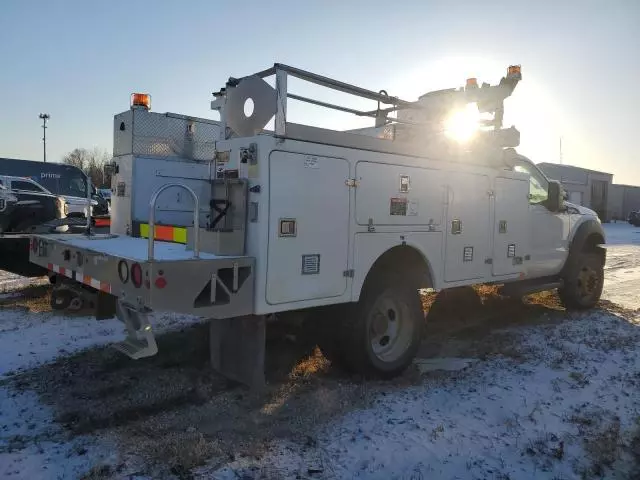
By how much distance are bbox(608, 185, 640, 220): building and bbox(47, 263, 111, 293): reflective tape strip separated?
2059 inches

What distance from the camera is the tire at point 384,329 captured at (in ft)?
14.7

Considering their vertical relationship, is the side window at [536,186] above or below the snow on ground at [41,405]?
above

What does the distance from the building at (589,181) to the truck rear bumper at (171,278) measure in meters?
40.7

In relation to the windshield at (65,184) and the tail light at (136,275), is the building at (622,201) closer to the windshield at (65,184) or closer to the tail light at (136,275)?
the windshield at (65,184)

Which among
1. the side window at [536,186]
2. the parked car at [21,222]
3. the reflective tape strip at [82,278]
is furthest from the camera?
the parked car at [21,222]

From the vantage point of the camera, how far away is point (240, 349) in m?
4.27

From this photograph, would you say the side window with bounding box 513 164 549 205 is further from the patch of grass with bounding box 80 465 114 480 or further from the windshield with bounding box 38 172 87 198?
the windshield with bounding box 38 172 87 198

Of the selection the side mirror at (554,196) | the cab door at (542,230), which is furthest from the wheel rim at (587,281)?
the side mirror at (554,196)

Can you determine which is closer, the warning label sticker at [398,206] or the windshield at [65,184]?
the warning label sticker at [398,206]

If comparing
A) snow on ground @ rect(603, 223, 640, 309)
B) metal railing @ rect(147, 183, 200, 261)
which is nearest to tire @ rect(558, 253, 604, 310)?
snow on ground @ rect(603, 223, 640, 309)

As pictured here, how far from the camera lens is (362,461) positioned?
10.9 ft

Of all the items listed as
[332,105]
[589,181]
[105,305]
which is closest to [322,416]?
[105,305]

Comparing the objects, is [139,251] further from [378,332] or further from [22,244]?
[22,244]

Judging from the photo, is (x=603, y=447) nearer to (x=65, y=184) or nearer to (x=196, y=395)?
(x=196, y=395)
